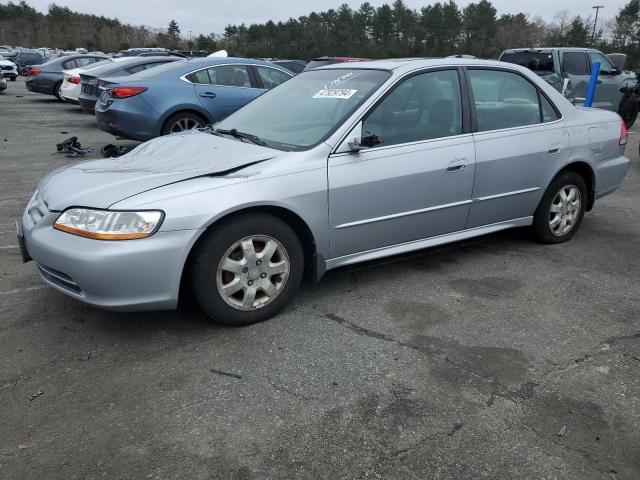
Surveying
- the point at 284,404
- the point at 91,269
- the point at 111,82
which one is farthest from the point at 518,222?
the point at 111,82

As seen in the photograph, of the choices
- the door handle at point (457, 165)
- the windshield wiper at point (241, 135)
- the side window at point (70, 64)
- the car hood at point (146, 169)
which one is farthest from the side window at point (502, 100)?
the side window at point (70, 64)

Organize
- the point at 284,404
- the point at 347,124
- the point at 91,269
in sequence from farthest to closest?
the point at 347,124 < the point at 91,269 < the point at 284,404

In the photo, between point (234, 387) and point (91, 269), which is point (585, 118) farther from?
point (91, 269)

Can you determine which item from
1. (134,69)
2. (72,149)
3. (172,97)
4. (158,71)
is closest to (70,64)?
(134,69)

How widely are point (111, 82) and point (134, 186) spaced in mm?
6072

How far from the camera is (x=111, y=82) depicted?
851cm

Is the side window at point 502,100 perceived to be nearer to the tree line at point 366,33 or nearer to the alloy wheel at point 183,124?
the alloy wheel at point 183,124

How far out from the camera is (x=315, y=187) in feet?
11.5

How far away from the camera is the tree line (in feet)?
205

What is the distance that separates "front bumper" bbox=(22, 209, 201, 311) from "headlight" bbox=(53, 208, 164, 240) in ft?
0.10

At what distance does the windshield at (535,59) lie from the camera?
39.4 feet

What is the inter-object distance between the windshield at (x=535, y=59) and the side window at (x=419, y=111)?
8.86 m

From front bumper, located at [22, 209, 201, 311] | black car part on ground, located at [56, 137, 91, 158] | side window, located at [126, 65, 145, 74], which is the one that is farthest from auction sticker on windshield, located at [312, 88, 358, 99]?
side window, located at [126, 65, 145, 74]

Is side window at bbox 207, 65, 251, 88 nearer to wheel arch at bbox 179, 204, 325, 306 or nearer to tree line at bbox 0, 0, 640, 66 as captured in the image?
wheel arch at bbox 179, 204, 325, 306
